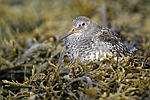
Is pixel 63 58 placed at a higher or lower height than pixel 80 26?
lower

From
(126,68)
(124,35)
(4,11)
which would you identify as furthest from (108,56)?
(4,11)

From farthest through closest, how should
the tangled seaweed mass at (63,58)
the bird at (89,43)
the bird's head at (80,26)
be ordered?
1. the bird's head at (80,26)
2. the bird at (89,43)
3. the tangled seaweed mass at (63,58)

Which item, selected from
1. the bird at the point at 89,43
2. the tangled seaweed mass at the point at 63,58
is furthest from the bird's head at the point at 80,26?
the tangled seaweed mass at the point at 63,58

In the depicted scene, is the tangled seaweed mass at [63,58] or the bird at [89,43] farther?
the bird at [89,43]

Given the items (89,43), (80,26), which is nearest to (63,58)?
(89,43)

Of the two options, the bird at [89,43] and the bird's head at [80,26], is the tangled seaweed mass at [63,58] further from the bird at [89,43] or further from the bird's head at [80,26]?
the bird's head at [80,26]

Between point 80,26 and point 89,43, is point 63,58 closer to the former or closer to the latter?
point 89,43

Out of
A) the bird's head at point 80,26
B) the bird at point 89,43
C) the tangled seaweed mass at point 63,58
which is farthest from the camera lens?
the bird's head at point 80,26

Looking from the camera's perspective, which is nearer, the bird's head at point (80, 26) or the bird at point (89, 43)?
the bird at point (89, 43)

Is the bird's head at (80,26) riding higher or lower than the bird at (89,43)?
higher
